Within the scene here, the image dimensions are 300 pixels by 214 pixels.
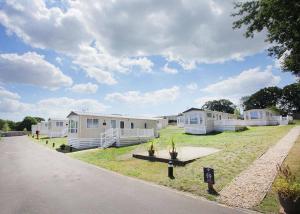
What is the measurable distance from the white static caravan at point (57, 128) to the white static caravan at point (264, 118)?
37987 millimetres

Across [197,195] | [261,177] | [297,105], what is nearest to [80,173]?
[197,195]

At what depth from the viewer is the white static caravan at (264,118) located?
47.6 metres

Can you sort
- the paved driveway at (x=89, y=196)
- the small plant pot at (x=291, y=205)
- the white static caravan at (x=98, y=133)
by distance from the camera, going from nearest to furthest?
the small plant pot at (x=291, y=205) < the paved driveway at (x=89, y=196) < the white static caravan at (x=98, y=133)

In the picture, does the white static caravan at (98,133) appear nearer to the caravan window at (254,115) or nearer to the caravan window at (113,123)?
the caravan window at (113,123)

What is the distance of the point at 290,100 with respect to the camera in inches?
3312

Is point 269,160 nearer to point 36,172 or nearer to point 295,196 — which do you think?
point 295,196

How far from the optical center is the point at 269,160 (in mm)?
13367

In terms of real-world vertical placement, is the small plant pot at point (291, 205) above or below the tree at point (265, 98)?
below

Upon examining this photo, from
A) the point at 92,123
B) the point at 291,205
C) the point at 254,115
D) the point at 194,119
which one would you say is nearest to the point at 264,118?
the point at 254,115

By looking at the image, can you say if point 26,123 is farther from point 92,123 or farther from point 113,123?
point 92,123

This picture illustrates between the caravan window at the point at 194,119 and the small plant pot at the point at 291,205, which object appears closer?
the small plant pot at the point at 291,205

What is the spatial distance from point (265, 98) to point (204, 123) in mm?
59545

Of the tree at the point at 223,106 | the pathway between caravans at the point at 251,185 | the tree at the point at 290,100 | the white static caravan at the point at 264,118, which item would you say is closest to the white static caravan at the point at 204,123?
the white static caravan at the point at 264,118

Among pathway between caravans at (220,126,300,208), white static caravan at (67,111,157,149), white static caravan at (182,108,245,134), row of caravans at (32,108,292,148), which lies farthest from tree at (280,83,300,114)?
pathway between caravans at (220,126,300,208)
